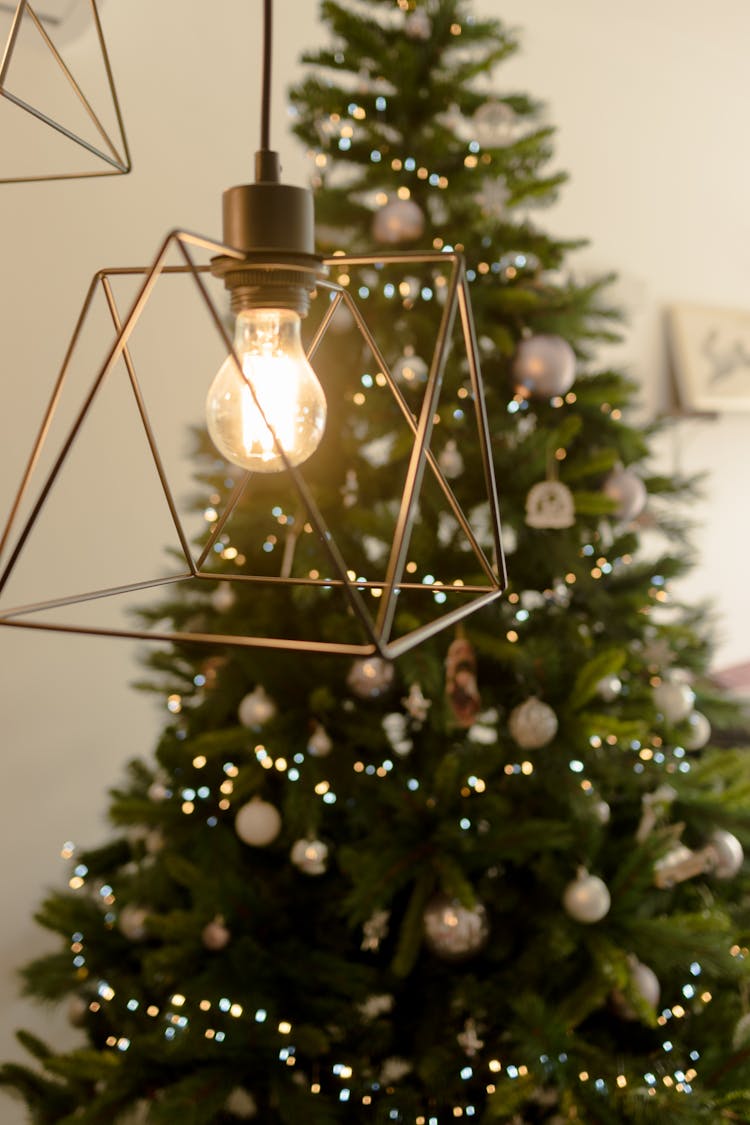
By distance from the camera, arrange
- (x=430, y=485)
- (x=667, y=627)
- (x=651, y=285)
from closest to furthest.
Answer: (x=430, y=485)
(x=667, y=627)
(x=651, y=285)

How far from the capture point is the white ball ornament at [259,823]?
1219 millimetres

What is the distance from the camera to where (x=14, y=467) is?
180 cm

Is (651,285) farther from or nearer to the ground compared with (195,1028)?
farther from the ground

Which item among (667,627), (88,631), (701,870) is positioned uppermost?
(88,631)

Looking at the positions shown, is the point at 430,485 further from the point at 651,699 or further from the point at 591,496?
the point at 651,699

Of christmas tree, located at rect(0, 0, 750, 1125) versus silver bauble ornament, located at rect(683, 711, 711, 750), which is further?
silver bauble ornament, located at rect(683, 711, 711, 750)

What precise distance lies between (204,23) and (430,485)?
121 centimetres

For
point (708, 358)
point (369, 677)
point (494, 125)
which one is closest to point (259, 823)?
point (369, 677)

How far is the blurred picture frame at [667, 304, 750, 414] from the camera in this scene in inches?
111

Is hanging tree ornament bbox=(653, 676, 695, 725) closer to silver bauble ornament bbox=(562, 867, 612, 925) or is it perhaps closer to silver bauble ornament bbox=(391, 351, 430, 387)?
silver bauble ornament bbox=(562, 867, 612, 925)

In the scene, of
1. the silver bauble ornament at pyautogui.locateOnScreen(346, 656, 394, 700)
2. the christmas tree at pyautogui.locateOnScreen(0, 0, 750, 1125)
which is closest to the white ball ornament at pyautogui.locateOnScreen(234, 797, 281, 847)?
the christmas tree at pyautogui.locateOnScreen(0, 0, 750, 1125)

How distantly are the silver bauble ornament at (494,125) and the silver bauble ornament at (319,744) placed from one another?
721 mm

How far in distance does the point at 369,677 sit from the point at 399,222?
0.53 m

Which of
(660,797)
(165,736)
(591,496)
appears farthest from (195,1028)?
(591,496)
